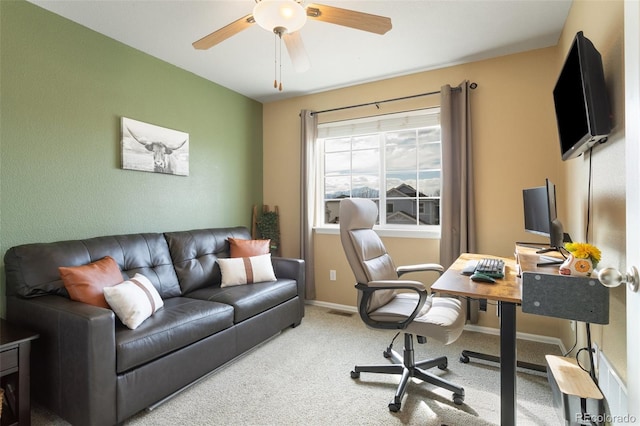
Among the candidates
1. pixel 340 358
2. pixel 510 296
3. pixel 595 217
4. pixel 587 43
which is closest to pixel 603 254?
pixel 595 217

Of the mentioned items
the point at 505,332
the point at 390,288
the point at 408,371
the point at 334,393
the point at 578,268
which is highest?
the point at 578,268

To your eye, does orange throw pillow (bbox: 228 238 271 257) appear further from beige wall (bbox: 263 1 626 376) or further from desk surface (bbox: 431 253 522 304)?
desk surface (bbox: 431 253 522 304)

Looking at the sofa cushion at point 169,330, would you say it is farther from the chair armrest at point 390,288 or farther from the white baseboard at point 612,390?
the white baseboard at point 612,390

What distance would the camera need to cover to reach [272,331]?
277 centimetres

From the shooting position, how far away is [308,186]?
3805mm

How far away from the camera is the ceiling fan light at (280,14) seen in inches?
62.9

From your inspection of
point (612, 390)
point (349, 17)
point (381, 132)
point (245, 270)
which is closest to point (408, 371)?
point (612, 390)

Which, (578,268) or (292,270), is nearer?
(578,268)

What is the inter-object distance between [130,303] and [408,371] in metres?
1.78

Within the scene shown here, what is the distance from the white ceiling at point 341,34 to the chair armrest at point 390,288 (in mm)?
1871

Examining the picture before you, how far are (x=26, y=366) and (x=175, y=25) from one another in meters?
2.39

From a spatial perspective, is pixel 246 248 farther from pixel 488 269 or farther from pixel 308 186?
pixel 488 269

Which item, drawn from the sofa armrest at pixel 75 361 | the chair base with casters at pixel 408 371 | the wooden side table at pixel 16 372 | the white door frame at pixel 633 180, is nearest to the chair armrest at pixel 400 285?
the chair base with casters at pixel 408 371

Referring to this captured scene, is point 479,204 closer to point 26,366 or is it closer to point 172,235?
point 172,235
